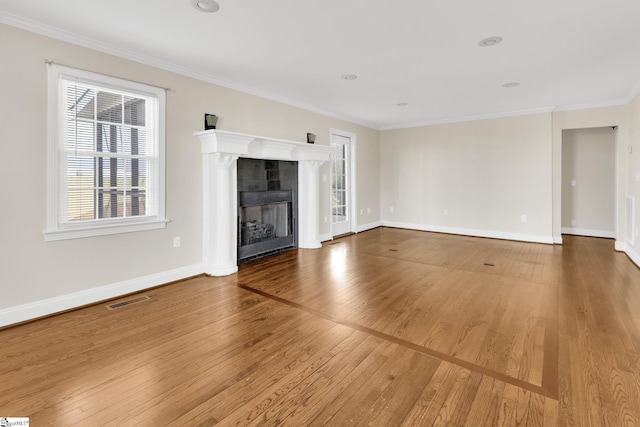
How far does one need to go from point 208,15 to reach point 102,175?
192 cm

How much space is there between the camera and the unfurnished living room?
1830 millimetres

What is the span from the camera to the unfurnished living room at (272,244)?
1830 mm

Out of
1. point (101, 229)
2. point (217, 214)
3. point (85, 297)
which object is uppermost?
point (217, 214)

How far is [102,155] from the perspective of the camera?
126 inches

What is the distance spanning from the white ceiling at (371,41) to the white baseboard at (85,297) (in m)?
2.44

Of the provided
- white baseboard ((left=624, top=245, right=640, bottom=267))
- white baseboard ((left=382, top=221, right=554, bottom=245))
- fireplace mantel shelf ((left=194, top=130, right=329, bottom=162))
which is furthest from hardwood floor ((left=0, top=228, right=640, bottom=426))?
white baseboard ((left=382, top=221, right=554, bottom=245))

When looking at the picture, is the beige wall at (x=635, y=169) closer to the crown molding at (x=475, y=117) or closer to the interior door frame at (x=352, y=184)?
the crown molding at (x=475, y=117)

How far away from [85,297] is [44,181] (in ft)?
3.85

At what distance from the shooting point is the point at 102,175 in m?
3.22

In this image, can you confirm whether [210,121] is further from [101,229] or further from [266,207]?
[101,229]

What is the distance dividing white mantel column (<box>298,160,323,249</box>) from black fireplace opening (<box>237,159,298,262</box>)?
0.35 feet

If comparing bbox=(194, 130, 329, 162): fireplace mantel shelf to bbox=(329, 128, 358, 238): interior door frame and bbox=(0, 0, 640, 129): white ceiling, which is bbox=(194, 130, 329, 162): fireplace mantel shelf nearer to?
bbox=(0, 0, 640, 129): white ceiling

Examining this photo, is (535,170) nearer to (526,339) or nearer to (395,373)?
(526,339)

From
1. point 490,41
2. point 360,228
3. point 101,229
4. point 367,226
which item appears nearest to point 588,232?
point 367,226
